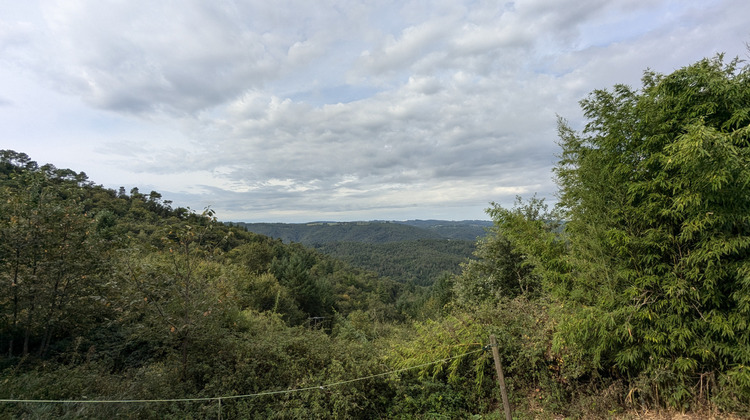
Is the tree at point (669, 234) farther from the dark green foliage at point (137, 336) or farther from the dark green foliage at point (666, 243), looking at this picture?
the dark green foliage at point (137, 336)

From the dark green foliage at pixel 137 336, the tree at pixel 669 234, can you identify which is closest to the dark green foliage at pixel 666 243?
the tree at pixel 669 234

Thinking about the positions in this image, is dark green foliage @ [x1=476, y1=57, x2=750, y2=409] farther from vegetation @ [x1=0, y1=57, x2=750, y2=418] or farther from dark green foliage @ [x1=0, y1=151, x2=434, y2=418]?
dark green foliage @ [x1=0, y1=151, x2=434, y2=418]

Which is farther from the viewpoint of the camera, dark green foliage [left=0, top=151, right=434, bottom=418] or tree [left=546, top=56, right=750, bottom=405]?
dark green foliage [left=0, top=151, right=434, bottom=418]

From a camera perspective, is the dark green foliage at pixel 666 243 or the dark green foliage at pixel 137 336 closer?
the dark green foliage at pixel 666 243

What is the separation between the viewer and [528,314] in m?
6.80

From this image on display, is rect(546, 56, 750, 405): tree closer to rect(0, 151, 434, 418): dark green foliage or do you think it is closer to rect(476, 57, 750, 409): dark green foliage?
rect(476, 57, 750, 409): dark green foliage

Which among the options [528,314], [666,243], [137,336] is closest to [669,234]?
[666,243]

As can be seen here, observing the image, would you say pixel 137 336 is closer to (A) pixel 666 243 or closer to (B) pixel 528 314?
(B) pixel 528 314

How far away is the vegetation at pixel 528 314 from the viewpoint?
4184mm

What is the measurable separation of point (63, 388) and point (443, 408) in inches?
276

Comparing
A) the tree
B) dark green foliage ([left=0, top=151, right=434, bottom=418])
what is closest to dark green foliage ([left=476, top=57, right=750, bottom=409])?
the tree

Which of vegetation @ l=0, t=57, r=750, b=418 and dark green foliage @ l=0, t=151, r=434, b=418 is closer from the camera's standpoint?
vegetation @ l=0, t=57, r=750, b=418

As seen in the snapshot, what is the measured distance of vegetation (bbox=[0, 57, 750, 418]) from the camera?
418 centimetres

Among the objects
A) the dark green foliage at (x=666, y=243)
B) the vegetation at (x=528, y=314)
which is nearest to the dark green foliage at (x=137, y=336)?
the vegetation at (x=528, y=314)
